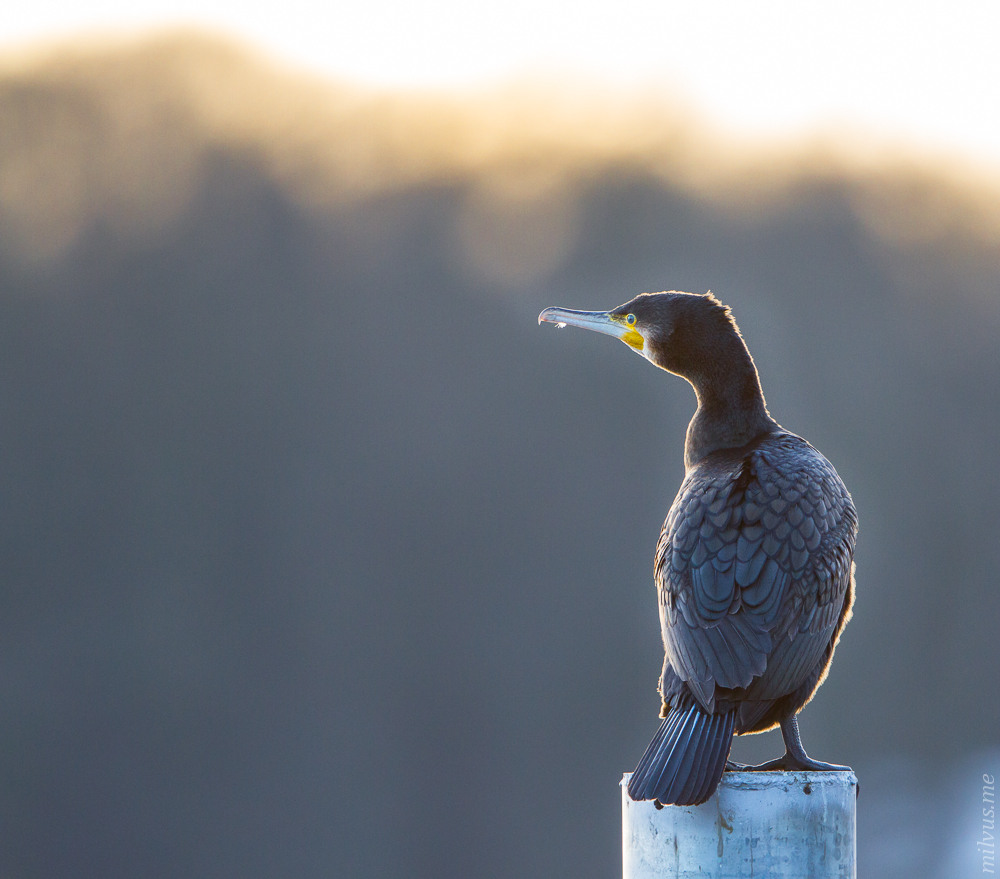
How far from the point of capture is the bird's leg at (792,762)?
348 cm

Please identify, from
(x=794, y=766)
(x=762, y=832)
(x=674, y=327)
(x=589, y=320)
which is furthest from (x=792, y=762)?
(x=589, y=320)

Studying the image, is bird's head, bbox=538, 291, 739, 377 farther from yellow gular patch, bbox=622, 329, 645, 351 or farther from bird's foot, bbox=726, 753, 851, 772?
bird's foot, bbox=726, 753, 851, 772

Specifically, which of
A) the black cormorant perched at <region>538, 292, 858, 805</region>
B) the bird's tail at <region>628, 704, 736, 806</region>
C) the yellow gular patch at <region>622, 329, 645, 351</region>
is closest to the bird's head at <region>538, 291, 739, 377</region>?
the yellow gular patch at <region>622, 329, 645, 351</region>

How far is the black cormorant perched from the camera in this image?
327cm

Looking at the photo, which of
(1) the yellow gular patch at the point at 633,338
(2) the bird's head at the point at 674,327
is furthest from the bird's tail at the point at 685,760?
(1) the yellow gular patch at the point at 633,338

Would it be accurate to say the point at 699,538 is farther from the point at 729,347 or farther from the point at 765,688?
the point at 729,347

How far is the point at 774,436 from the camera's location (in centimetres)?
413

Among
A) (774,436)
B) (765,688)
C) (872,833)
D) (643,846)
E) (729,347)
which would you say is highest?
(729,347)

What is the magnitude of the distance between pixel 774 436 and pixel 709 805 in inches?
53.7

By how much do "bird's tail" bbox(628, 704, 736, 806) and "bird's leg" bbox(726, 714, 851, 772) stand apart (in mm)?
224

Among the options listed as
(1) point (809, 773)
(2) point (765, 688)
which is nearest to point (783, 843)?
(1) point (809, 773)

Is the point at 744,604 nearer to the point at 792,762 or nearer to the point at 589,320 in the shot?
the point at 792,762

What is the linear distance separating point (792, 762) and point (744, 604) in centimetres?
49

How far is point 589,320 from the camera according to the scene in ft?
14.9
